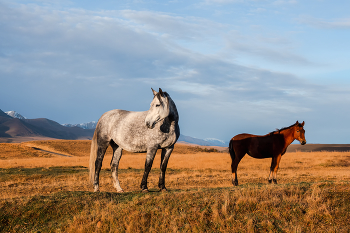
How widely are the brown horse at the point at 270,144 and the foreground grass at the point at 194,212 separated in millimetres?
3913

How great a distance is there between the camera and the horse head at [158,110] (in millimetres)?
9133

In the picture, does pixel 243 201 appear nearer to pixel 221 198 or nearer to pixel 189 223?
pixel 221 198

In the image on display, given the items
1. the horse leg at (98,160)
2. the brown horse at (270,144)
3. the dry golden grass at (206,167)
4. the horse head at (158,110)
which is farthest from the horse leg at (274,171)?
the horse leg at (98,160)

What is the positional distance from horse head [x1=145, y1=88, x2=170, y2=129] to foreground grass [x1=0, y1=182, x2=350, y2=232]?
2.14 metres

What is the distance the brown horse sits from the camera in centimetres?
1270

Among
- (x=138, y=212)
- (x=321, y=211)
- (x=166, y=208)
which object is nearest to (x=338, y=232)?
(x=321, y=211)

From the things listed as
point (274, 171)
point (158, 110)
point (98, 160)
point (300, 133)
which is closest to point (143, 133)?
point (158, 110)

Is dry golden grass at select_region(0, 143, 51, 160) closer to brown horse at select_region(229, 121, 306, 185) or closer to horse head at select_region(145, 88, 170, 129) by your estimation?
brown horse at select_region(229, 121, 306, 185)

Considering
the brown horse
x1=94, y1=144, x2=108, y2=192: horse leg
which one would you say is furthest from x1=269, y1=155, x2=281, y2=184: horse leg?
x1=94, y1=144, x2=108, y2=192: horse leg

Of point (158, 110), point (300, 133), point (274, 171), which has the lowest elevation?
point (274, 171)

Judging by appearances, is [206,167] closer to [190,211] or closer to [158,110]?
[158,110]

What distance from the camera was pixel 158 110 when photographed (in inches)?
362

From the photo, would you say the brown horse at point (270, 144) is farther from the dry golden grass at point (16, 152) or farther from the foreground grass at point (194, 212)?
the dry golden grass at point (16, 152)

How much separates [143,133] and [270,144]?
579 cm
